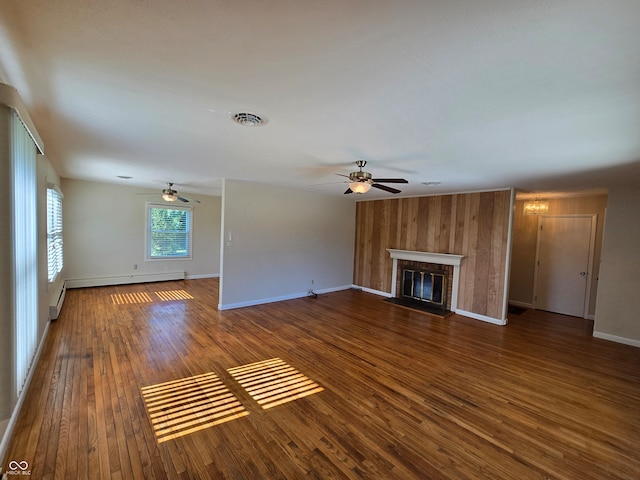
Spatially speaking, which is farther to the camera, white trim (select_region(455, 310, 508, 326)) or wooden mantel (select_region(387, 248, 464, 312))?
wooden mantel (select_region(387, 248, 464, 312))

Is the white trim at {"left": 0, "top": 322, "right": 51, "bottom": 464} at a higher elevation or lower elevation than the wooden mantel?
lower

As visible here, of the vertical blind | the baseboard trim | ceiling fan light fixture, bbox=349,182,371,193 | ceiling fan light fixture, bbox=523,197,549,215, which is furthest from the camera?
the baseboard trim

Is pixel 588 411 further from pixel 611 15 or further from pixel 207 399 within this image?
pixel 207 399

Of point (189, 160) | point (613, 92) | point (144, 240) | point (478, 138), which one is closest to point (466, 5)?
point (613, 92)

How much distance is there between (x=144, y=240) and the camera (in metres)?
7.25

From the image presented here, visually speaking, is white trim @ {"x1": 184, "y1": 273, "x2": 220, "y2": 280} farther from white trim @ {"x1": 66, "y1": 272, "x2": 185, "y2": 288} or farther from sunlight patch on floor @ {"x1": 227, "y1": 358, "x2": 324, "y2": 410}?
sunlight patch on floor @ {"x1": 227, "y1": 358, "x2": 324, "y2": 410}

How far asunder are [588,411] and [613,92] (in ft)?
9.18

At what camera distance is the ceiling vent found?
2057 mm

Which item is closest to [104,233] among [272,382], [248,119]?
[272,382]

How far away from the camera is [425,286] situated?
241 inches

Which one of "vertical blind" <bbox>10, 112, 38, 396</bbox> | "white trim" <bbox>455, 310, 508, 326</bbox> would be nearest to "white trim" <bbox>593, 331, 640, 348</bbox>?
"white trim" <bbox>455, 310, 508, 326</bbox>

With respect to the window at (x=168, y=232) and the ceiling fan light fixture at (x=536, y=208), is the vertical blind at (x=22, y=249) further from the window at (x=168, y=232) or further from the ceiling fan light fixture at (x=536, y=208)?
the ceiling fan light fixture at (x=536, y=208)

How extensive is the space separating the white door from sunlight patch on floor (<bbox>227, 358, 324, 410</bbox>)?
19.5 feet

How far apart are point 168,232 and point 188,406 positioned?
6339 millimetres
